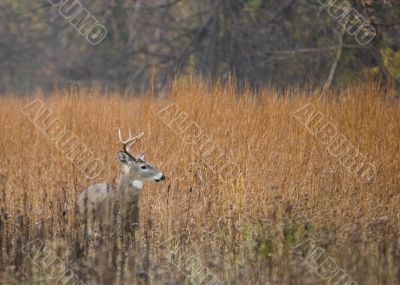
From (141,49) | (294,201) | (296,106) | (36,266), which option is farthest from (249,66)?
(36,266)

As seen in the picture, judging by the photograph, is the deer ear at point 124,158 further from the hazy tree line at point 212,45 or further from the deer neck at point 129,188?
the hazy tree line at point 212,45

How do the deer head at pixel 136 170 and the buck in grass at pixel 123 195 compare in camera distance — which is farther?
the deer head at pixel 136 170

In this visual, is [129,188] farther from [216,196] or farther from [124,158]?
[216,196]

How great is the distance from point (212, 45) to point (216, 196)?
11.0 m

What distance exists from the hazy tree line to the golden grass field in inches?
165

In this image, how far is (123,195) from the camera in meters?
8.69

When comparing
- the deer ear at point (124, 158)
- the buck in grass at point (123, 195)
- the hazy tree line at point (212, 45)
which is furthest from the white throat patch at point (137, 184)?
the hazy tree line at point (212, 45)

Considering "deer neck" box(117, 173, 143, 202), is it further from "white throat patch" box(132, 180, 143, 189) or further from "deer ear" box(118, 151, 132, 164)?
"deer ear" box(118, 151, 132, 164)

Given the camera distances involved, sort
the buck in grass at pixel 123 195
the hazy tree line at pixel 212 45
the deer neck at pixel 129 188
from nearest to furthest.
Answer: the buck in grass at pixel 123 195 < the deer neck at pixel 129 188 < the hazy tree line at pixel 212 45

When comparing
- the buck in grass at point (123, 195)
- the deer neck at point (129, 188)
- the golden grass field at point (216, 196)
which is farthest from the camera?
the deer neck at point (129, 188)

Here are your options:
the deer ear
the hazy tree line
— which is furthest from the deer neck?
the hazy tree line

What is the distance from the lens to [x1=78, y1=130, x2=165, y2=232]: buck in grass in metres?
8.17

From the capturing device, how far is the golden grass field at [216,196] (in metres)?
6.73

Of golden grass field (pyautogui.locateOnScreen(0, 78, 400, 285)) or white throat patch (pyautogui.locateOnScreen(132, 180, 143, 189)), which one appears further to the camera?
white throat patch (pyautogui.locateOnScreen(132, 180, 143, 189))
